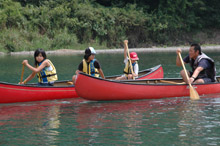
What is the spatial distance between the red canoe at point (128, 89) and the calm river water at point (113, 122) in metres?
0.17

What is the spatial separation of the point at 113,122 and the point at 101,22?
25.7m

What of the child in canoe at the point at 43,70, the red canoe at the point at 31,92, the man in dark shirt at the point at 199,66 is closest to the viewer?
the red canoe at the point at 31,92

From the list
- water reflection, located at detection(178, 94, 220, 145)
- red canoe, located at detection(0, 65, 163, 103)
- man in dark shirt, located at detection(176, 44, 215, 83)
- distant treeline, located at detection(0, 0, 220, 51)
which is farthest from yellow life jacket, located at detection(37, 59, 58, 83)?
distant treeline, located at detection(0, 0, 220, 51)

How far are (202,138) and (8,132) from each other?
11.3 ft

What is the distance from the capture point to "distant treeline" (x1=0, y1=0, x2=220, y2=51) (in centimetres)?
3012

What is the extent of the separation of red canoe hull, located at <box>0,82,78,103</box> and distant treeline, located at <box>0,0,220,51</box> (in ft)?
62.1

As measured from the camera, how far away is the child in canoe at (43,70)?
10.0m

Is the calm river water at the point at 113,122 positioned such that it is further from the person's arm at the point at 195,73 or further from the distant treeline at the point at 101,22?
the distant treeline at the point at 101,22

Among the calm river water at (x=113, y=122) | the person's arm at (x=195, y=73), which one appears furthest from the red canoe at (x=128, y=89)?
the person's arm at (x=195, y=73)

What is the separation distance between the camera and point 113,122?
26.4 ft

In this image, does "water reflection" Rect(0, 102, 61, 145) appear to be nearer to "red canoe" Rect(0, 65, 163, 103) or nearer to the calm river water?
the calm river water

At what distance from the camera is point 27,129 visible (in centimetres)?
762

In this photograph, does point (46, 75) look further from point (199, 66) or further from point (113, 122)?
point (199, 66)

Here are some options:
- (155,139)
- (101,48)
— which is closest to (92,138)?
(155,139)
